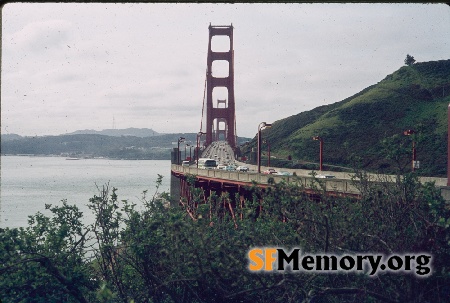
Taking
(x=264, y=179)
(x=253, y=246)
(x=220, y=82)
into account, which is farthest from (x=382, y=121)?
(x=253, y=246)

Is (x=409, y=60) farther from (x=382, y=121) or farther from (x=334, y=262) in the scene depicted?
(x=334, y=262)

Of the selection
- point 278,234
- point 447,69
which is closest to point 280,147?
point 447,69

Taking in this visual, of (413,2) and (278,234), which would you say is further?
(278,234)

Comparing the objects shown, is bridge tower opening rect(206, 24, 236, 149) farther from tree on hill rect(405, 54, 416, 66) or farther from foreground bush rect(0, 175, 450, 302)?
foreground bush rect(0, 175, 450, 302)

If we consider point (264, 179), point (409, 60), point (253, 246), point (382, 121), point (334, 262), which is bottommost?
point (334, 262)

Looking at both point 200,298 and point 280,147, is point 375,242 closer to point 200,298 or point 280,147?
point 200,298

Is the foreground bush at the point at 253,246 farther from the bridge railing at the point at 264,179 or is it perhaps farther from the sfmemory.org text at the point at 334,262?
the bridge railing at the point at 264,179

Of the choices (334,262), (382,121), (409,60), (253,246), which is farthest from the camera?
(409,60)

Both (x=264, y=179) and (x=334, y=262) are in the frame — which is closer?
(x=334, y=262)
